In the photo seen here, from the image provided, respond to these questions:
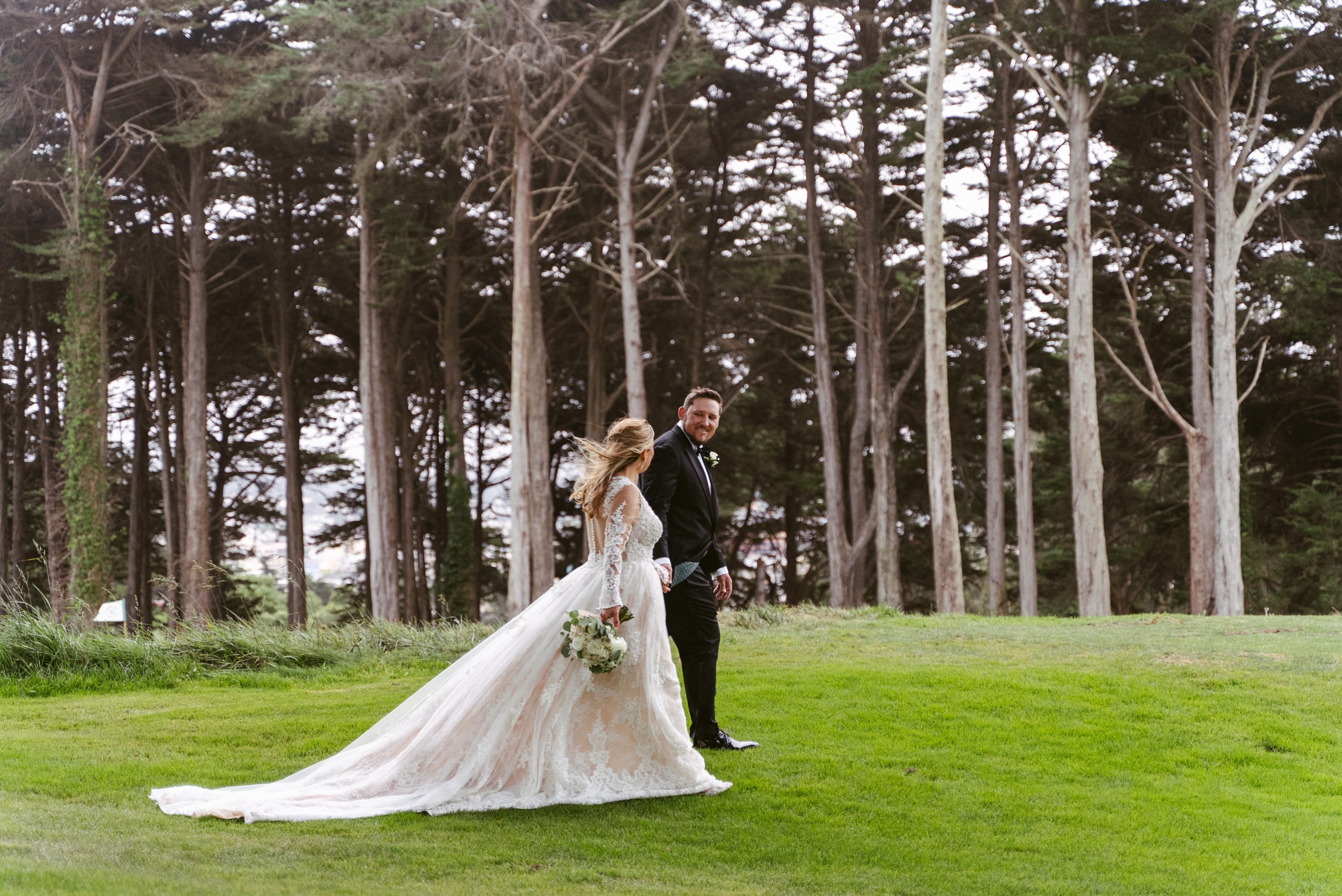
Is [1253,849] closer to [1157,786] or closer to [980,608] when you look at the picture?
[1157,786]

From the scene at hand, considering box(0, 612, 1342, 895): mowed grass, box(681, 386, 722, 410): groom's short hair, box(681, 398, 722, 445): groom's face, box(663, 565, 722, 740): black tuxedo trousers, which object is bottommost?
box(0, 612, 1342, 895): mowed grass

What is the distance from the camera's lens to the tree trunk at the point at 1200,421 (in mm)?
19906

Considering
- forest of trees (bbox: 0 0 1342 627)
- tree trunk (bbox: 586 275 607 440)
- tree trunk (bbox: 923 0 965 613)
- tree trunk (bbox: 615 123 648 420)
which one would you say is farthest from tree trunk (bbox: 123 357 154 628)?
tree trunk (bbox: 923 0 965 613)

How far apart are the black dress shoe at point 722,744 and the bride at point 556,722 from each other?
2.35 feet

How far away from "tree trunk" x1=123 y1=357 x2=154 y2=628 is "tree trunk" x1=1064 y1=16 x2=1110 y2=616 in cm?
2273

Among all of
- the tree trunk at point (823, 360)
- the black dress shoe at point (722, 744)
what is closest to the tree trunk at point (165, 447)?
the tree trunk at point (823, 360)

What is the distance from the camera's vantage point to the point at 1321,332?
2095 centimetres

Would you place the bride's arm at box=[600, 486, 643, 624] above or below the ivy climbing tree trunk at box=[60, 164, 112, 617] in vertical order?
below

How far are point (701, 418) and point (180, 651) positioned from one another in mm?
6886

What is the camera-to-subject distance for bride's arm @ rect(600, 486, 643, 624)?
18.5 ft

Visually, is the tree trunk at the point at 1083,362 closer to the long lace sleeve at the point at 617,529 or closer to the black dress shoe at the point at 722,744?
the black dress shoe at the point at 722,744

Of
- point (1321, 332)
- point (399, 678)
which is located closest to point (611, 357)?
point (1321, 332)

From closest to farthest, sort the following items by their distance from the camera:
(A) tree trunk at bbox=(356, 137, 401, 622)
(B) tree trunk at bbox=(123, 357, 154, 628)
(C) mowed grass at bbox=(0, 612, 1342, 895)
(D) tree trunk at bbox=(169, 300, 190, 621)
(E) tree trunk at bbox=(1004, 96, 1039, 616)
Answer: (C) mowed grass at bbox=(0, 612, 1342, 895)
(A) tree trunk at bbox=(356, 137, 401, 622)
(E) tree trunk at bbox=(1004, 96, 1039, 616)
(D) tree trunk at bbox=(169, 300, 190, 621)
(B) tree trunk at bbox=(123, 357, 154, 628)

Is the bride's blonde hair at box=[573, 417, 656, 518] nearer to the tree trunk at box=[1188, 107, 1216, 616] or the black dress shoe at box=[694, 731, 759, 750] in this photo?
the black dress shoe at box=[694, 731, 759, 750]
